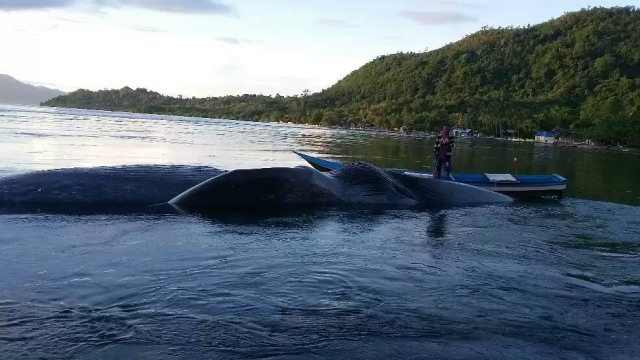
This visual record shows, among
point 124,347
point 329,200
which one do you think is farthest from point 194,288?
point 329,200

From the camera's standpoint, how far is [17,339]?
6168 mm

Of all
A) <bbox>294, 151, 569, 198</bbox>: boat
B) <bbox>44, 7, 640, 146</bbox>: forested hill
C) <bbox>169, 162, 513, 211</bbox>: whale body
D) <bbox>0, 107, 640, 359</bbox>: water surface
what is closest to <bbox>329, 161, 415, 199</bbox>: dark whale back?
<bbox>169, 162, 513, 211</bbox>: whale body

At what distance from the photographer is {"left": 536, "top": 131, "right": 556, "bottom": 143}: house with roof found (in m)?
110

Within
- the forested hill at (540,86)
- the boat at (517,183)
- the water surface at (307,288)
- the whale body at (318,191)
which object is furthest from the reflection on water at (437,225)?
the forested hill at (540,86)

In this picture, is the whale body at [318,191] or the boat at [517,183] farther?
the boat at [517,183]

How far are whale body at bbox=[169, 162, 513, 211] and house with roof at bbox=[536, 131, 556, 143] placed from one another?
97.8 meters

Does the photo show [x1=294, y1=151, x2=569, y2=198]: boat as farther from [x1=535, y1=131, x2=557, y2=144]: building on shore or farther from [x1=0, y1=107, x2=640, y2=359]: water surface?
[x1=535, y1=131, x2=557, y2=144]: building on shore

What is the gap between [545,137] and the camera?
368 feet

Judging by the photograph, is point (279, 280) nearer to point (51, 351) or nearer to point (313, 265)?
point (313, 265)

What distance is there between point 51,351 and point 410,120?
513 ft

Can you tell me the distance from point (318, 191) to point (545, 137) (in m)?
105

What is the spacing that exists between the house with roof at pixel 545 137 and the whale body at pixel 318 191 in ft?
321

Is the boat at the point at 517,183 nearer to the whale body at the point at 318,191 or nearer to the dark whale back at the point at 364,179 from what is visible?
the whale body at the point at 318,191

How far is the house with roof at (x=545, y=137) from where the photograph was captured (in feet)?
361
